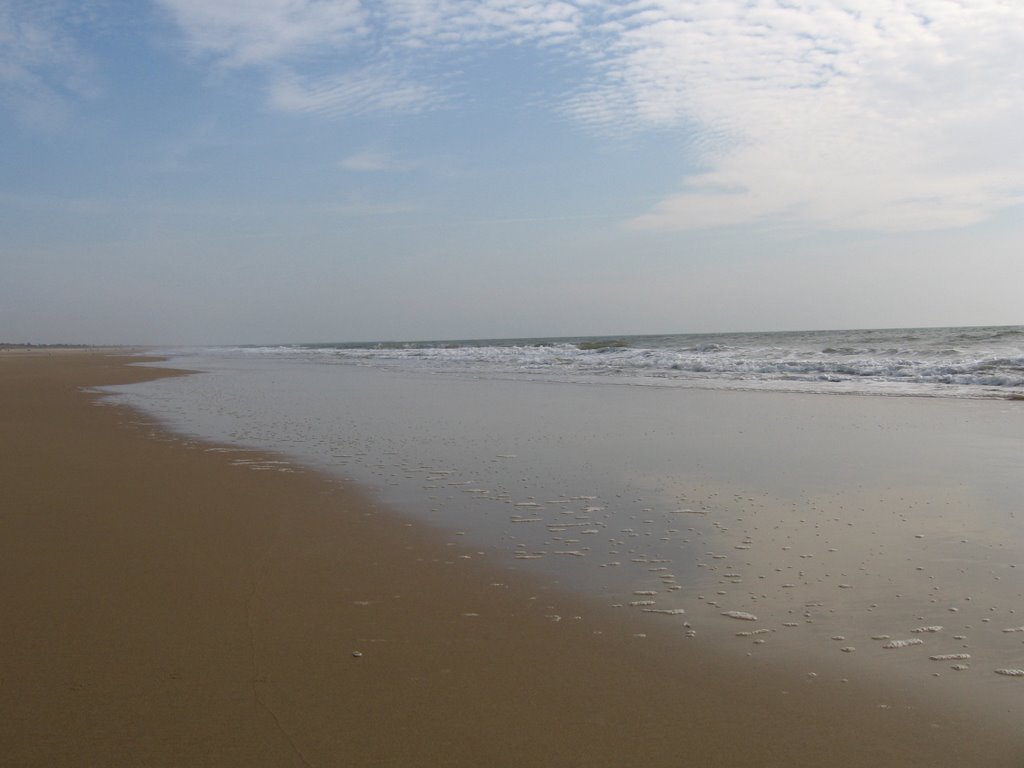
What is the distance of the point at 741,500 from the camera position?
518 centimetres

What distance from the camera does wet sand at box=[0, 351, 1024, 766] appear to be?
7.31 feet

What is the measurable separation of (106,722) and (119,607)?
108 cm

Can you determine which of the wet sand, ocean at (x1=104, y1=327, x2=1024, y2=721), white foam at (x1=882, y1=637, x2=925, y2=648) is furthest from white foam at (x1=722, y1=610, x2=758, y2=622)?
white foam at (x1=882, y1=637, x2=925, y2=648)

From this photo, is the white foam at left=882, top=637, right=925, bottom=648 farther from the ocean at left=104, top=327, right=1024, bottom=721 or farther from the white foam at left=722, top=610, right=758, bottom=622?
the white foam at left=722, top=610, right=758, bottom=622

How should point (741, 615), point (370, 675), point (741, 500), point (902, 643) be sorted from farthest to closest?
point (741, 500), point (741, 615), point (902, 643), point (370, 675)

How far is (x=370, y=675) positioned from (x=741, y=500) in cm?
341

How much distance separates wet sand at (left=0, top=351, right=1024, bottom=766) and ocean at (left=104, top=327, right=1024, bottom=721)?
271mm

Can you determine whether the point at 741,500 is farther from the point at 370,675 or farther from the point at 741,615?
the point at 370,675

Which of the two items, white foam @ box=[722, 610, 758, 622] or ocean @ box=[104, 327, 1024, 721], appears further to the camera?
white foam @ box=[722, 610, 758, 622]

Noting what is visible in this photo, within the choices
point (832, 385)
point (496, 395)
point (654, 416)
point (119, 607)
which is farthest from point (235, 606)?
point (832, 385)

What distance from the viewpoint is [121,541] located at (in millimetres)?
4336

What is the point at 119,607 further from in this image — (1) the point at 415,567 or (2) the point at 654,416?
(2) the point at 654,416

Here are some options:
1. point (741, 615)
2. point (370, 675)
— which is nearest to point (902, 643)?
point (741, 615)

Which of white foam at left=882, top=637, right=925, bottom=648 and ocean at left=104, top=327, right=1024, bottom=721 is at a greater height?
ocean at left=104, top=327, right=1024, bottom=721
